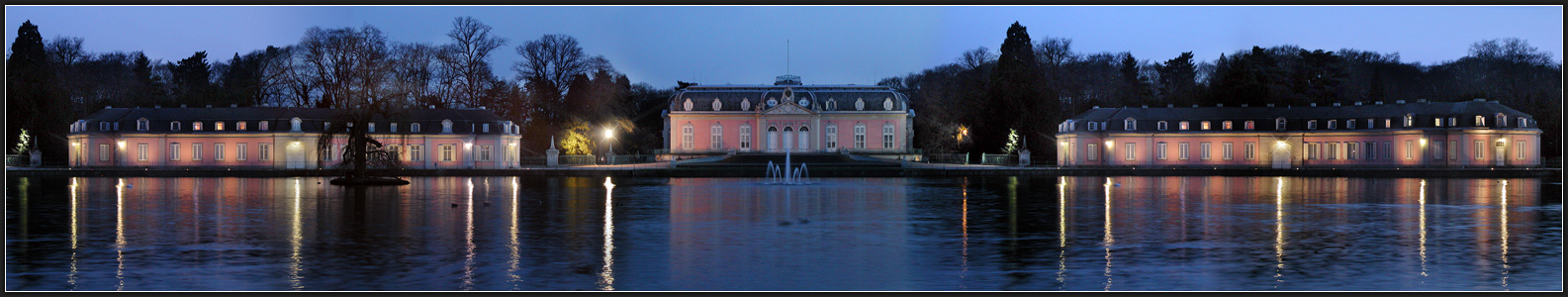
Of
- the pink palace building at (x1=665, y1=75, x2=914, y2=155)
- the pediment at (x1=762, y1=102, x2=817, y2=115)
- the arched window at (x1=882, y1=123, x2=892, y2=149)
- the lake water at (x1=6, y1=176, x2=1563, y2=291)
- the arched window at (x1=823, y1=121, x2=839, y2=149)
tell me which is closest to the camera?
the lake water at (x1=6, y1=176, x2=1563, y2=291)

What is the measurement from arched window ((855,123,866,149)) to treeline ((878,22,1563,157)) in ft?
15.4

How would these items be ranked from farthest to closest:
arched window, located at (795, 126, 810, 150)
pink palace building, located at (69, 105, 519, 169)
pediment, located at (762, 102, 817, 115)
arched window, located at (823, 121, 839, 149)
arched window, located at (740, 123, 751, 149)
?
arched window, located at (823, 121, 839, 149) < arched window, located at (740, 123, 751, 149) < arched window, located at (795, 126, 810, 150) < pediment, located at (762, 102, 817, 115) < pink palace building, located at (69, 105, 519, 169)

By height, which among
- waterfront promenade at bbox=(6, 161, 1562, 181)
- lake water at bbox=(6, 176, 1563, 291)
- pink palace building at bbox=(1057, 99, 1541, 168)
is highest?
pink palace building at bbox=(1057, 99, 1541, 168)

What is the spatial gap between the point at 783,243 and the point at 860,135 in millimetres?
56137

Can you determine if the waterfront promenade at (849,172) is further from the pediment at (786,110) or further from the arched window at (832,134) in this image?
the arched window at (832,134)

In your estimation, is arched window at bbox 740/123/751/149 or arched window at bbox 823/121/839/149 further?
arched window at bbox 823/121/839/149

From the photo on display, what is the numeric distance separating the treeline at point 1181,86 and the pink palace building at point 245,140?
88.1 feet

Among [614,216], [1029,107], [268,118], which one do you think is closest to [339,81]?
[268,118]

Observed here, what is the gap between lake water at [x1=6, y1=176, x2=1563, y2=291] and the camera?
46.3 feet

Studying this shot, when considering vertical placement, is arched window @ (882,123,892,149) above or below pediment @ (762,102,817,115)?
below

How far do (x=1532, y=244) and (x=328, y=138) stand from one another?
34645 mm

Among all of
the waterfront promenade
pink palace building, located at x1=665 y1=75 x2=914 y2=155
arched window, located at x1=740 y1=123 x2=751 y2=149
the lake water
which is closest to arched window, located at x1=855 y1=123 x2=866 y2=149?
pink palace building, located at x1=665 y1=75 x2=914 y2=155

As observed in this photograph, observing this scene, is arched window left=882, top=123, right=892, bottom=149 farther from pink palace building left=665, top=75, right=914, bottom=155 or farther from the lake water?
the lake water

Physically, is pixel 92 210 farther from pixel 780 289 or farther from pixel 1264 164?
pixel 1264 164
